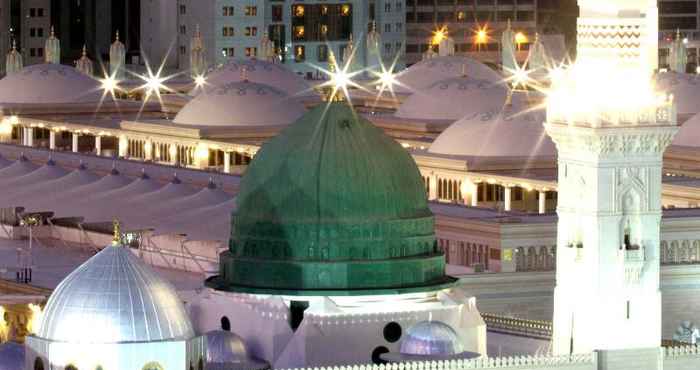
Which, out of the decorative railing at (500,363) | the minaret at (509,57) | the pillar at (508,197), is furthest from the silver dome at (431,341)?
the minaret at (509,57)

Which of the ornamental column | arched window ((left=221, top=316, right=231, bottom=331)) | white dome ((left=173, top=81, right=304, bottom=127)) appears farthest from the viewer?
white dome ((left=173, top=81, right=304, bottom=127))

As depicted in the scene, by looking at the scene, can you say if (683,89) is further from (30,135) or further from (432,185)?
(432,185)

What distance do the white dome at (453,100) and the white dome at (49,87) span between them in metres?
18.2

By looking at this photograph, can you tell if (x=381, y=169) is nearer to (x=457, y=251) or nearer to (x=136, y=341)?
(x=136, y=341)

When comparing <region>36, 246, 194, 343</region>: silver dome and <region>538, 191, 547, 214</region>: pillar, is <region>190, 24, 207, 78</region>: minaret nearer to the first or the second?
<region>538, 191, 547, 214</region>: pillar

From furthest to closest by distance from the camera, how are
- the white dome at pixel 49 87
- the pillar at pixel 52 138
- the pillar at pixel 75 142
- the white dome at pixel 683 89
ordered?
1. the white dome at pixel 49 87
2. the pillar at pixel 52 138
3. the pillar at pixel 75 142
4. the white dome at pixel 683 89

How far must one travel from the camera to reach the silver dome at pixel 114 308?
2672 inches

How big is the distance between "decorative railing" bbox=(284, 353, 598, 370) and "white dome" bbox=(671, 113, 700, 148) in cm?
4965

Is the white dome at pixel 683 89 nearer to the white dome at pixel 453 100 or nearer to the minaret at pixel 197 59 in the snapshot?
the white dome at pixel 453 100

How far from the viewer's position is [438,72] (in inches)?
6363

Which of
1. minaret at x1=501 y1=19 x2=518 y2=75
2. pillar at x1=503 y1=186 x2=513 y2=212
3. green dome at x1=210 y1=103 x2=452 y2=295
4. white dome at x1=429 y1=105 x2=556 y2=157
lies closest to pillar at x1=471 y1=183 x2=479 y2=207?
pillar at x1=503 y1=186 x2=513 y2=212

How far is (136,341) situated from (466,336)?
28.3ft

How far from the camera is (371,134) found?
243ft

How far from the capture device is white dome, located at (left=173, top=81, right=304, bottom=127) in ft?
451
